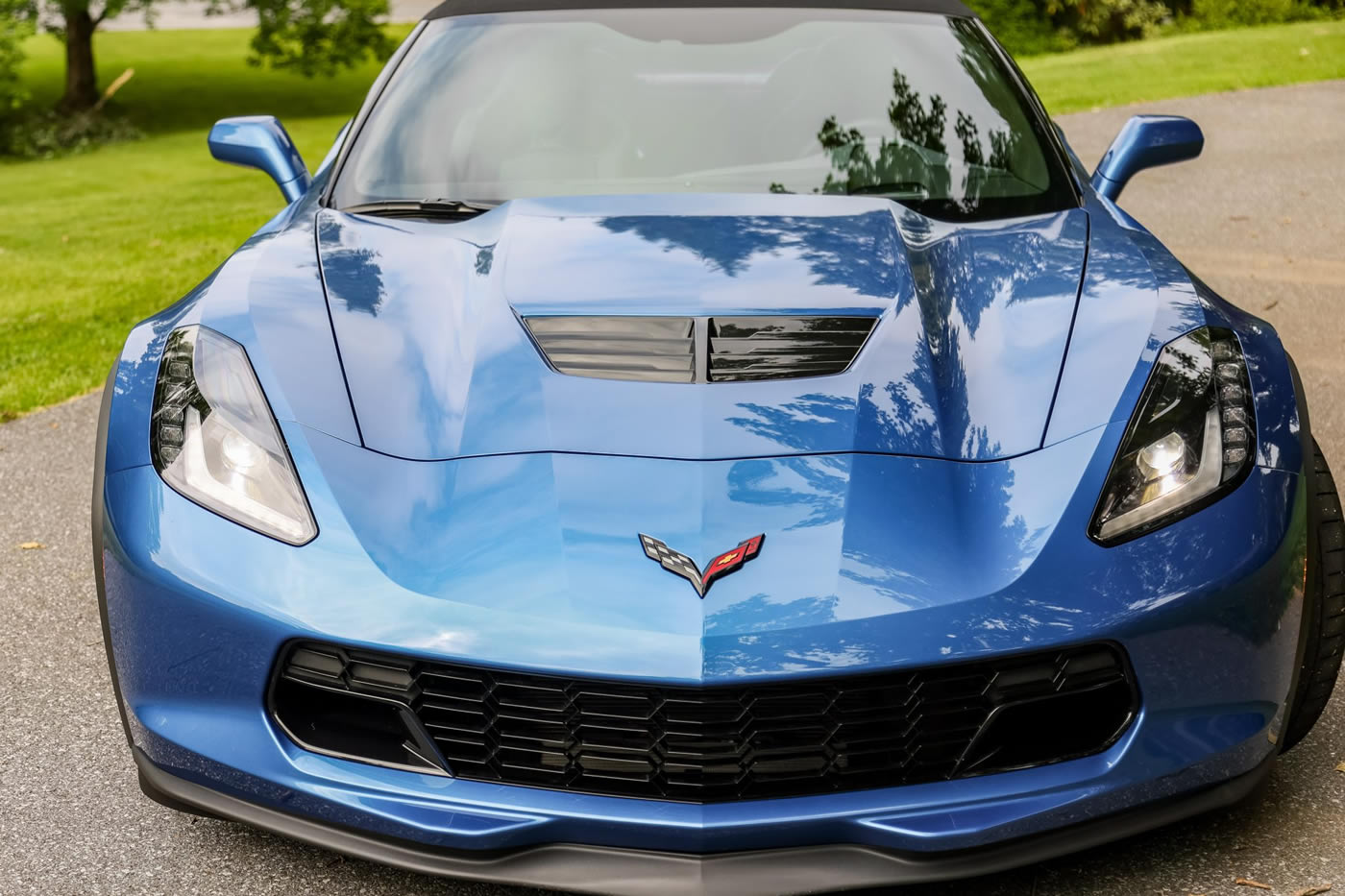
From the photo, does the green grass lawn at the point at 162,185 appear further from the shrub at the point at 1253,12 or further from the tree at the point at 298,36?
the shrub at the point at 1253,12

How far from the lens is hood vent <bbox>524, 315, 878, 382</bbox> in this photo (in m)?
2.40

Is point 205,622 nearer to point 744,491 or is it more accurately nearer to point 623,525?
point 623,525

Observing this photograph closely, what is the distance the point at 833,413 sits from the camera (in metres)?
2.31

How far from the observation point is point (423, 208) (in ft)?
10.4

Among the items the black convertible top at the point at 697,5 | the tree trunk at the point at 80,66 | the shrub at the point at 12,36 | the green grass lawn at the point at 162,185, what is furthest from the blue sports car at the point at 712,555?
the tree trunk at the point at 80,66

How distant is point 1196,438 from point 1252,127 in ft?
35.5

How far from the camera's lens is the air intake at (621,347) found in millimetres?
2398

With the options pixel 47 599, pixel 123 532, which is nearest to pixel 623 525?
pixel 123 532

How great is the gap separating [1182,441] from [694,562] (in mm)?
845

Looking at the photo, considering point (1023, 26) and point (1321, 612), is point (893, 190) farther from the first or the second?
point (1023, 26)

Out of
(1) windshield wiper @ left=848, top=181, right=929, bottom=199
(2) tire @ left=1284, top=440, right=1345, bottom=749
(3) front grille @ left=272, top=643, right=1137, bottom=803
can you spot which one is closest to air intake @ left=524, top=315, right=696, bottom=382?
(3) front grille @ left=272, top=643, right=1137, bottom=803

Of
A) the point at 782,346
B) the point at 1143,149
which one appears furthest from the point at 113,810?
the point at 1143,149

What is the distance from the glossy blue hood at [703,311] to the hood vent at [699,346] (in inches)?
1.1

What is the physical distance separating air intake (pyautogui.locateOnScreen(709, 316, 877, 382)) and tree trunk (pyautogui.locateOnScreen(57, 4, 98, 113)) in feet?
76.3
